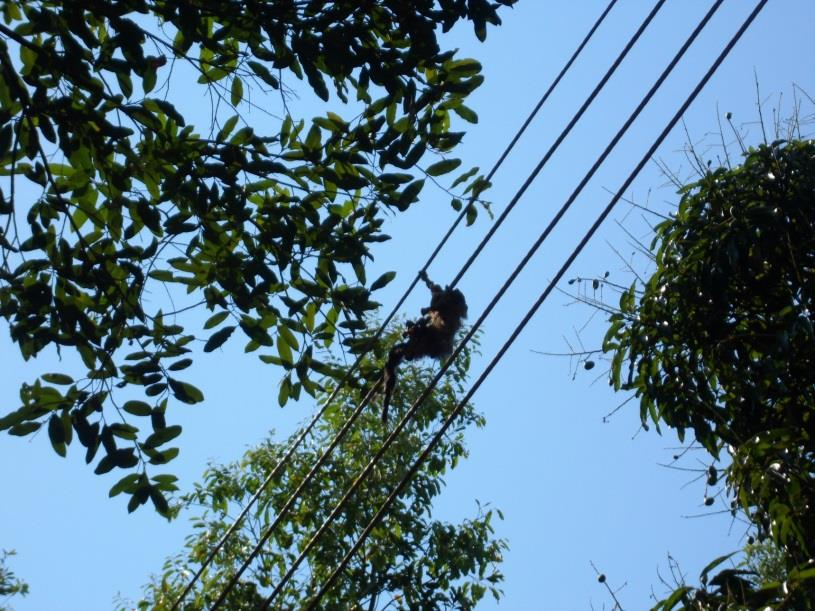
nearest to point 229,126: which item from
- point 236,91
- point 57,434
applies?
point 236,91

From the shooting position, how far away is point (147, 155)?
4.36 meters

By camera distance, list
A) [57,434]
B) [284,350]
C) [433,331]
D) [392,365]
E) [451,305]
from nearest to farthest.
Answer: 1. [57,434]
2. [284,350]
3. [392,365]
4. [433,331]
5. [451,305]

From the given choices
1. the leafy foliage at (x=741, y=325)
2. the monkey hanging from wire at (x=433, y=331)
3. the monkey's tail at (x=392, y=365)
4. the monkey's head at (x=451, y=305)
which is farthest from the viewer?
the monkey's head at (x=451, y=305)

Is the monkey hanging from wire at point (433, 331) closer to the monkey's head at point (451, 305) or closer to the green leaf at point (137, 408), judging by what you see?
the monkey's head at point (451, 305)

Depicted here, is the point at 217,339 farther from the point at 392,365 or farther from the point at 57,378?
the point at 392,365

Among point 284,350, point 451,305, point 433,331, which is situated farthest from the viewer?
point 451,305

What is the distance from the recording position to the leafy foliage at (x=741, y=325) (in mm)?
4488

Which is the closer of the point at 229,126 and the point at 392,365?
the point at 229,126

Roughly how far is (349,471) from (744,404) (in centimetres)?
422

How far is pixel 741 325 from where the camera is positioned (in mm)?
5004

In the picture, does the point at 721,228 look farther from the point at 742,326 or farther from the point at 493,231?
the point at 493,231

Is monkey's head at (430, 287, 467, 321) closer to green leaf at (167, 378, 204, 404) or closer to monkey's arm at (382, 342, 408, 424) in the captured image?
monkey's arm at (382, 342, 408, 424)

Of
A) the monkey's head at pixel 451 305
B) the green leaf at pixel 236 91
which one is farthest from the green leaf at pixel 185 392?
the monkey's head at pixel 451 305

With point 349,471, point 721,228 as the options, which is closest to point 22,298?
point 721,228
